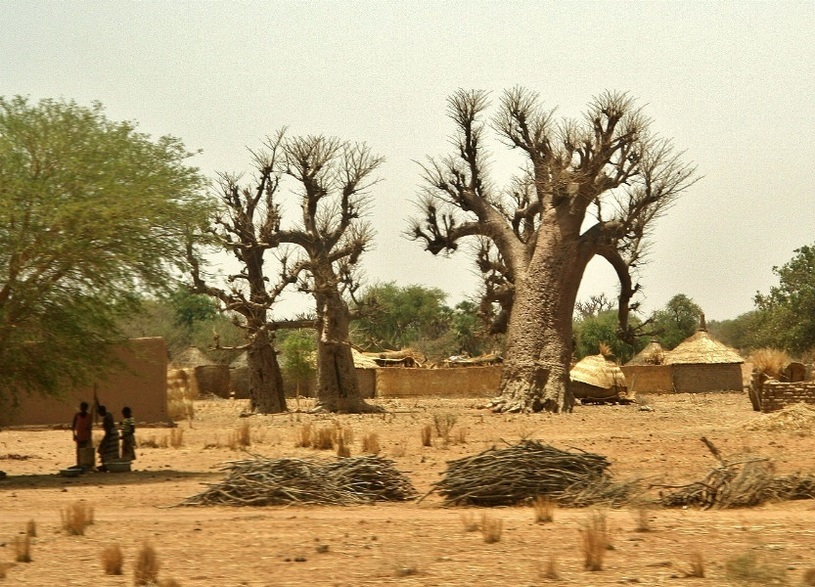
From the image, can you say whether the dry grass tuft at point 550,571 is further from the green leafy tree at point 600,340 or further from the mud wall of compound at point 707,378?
the green leafy tree at point 600,340

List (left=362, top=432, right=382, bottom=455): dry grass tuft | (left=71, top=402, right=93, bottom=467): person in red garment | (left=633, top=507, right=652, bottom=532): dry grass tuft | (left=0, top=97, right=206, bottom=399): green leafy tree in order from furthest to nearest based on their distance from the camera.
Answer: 1. (left=362, top=432, right=382, bottom=455): dry grass tuft
2. (left=71, top=402, right=93, bottom=467): person in red garment
3. (left=0, top=97, right=206, bottom=399): green leafy tree
4. (left=633, top=507, right=652, bottom=532): dry grass tuft

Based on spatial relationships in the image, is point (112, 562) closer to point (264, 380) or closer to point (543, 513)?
point (543, 513)

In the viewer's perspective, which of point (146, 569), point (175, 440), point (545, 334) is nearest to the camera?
point (146, 569)

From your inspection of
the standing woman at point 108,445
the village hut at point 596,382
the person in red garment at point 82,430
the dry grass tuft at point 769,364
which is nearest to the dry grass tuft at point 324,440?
the standing woman at point 108,445

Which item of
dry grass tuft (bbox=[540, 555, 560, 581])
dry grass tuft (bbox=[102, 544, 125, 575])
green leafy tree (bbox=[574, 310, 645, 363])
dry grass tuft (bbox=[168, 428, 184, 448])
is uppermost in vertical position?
green leafy tree (bbox=[574, 310, 645, 363])

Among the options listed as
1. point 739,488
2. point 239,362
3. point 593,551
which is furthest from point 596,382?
point 593,551

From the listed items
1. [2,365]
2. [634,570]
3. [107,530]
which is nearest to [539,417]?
[2,365]

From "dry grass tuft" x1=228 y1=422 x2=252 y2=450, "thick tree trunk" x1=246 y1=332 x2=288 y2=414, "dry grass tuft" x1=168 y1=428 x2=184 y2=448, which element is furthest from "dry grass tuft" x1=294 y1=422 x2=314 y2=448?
"thick tree trunk" x1=246 y1=332 x2=288 y2=414

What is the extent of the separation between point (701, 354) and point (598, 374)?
9180mm

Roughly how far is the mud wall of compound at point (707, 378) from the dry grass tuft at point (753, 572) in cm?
3679

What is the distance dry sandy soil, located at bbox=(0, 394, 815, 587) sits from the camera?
8.71 m

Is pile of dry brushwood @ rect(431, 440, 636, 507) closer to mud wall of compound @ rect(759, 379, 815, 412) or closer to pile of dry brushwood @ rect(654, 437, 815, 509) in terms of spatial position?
pile of dry brushwood @ rect(654, 437, 815, 509)

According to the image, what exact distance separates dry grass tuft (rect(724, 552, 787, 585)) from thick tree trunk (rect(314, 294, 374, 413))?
24.1 meters

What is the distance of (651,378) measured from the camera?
44.8 m
